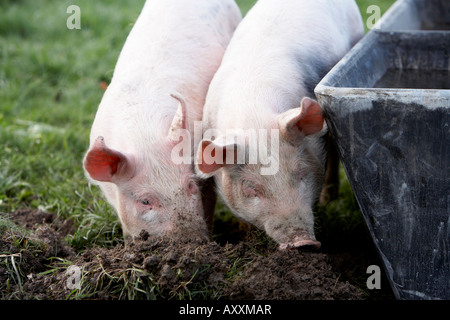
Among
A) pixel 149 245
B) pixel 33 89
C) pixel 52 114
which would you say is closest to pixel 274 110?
pixel 149 245

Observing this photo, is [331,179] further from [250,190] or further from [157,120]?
[157,120]

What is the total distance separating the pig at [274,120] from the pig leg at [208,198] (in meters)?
0.10

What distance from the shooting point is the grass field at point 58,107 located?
4520 mm

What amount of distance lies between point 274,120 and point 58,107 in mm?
3743

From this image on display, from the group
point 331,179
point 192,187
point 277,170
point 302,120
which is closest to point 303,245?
point 277,170

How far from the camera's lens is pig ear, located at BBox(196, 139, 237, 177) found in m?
3.33

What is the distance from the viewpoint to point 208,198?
13.1 feet

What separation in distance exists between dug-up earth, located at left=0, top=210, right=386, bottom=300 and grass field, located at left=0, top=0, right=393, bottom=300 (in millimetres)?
502
